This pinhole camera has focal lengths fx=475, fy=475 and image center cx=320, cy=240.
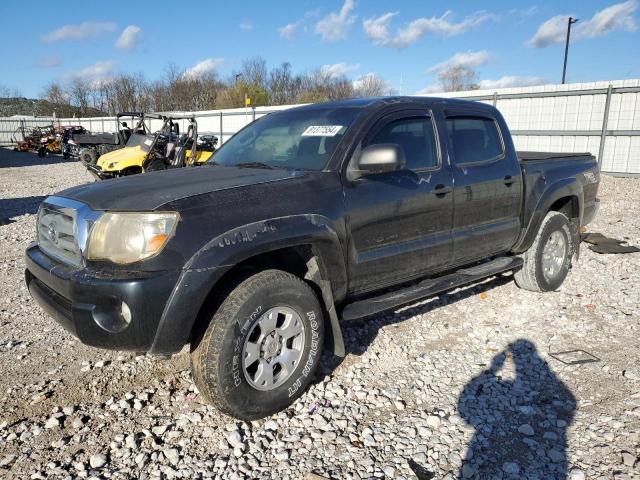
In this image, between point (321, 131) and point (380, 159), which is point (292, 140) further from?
point (380, 159)

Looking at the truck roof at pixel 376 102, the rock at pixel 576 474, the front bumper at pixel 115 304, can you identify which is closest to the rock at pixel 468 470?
the rock at pixel 576 474

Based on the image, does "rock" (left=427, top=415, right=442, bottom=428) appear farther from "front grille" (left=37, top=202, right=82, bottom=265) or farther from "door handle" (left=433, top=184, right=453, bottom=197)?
"front grille" (left=37, top=202, right=82, bottom=265)

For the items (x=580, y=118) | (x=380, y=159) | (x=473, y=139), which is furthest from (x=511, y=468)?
(x=580, y=118)

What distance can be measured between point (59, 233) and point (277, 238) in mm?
1322

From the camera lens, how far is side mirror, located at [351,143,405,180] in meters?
3.07

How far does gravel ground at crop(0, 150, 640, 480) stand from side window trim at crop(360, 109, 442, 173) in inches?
56.5

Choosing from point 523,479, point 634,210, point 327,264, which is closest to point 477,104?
point 327,264

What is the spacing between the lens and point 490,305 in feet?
15.7

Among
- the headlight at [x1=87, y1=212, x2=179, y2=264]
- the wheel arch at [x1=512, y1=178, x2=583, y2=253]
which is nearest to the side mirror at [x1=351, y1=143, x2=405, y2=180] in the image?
the headlight at [x1=87, y1=212, x2=179, y2=264]

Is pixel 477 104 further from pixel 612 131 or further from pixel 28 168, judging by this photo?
pixel 28 168

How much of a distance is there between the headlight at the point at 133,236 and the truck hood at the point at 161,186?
59 mm

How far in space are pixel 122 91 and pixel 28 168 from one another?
41.5 m

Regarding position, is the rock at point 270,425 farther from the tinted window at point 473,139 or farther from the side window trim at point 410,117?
the tinted window at point 473,139

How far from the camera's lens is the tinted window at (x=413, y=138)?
11.7 ft
